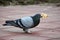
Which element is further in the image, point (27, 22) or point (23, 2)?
point (23, 2)

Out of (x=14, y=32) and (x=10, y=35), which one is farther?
(x=14, y=32)

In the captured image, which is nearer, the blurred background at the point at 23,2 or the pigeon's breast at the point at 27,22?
the pigeon's breast at the point at 27,22

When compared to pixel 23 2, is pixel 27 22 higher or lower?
higher

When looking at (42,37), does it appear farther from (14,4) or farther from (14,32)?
(14,4)

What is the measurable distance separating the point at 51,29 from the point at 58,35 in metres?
0.72

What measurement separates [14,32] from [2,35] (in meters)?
0.35

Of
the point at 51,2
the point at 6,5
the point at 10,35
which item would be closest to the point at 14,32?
the point at 10,35

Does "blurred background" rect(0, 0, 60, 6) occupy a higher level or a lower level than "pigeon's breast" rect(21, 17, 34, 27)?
lower

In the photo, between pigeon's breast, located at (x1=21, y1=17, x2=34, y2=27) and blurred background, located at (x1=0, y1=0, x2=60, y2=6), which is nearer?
pigeon's breast, located at (x1=21, y1=17, x2=34, y2=27)

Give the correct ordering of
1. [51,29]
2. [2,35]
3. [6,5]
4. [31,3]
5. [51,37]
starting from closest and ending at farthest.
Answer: [51,37] < [2,35] < [51,29] < [6,5] < [31,3]

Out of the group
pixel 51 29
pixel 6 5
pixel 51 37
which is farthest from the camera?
pixel 6 5

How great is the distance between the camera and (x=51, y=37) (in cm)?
446

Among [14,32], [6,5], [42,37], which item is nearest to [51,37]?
[42,37]

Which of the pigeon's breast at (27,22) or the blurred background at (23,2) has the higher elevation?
the pigeon's breast at (27,22)
